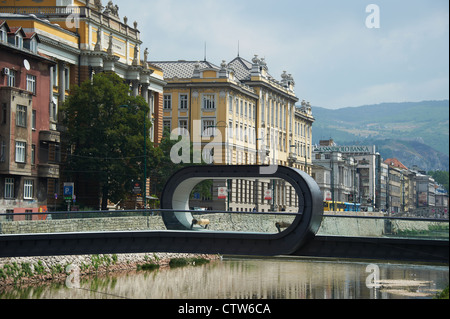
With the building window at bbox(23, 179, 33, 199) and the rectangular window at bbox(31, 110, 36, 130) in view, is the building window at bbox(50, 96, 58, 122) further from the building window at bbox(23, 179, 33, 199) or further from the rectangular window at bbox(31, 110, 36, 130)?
the building window at bbox(23, 179, 33, 199)

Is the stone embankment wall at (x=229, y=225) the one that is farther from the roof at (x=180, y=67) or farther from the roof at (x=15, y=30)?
the roof at (x=180, y=67)

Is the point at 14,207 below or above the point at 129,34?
below

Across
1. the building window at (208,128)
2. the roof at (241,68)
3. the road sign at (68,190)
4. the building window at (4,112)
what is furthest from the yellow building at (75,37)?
the roof at (241,68)

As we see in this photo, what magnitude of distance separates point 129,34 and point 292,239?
63.5 m

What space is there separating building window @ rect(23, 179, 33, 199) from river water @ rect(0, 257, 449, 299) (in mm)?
13445

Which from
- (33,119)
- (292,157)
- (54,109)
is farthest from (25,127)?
(292,157)

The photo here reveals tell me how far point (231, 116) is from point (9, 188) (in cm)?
5839

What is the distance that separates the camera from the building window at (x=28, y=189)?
70.7 metres

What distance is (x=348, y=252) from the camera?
113ft

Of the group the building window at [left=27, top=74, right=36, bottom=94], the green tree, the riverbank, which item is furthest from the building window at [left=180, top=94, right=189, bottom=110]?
the riverbank

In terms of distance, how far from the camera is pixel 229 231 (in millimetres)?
36656

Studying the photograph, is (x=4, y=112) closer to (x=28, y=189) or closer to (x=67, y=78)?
(x=28, y=189)
